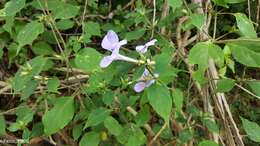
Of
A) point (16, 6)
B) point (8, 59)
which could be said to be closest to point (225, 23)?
point (8, 59)

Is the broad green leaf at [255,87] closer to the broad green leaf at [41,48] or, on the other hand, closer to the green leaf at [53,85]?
the green leaf at [53,85]

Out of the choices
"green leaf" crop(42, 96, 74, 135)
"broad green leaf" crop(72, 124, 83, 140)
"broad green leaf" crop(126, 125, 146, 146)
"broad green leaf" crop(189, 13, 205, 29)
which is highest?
"broad green leaf" crop(189, 13, 205, 29)

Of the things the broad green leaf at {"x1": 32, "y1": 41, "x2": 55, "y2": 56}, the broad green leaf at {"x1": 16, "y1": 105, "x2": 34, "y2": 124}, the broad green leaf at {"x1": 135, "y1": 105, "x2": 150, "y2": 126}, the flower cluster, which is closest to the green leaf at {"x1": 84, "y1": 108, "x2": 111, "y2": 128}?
the broad green leaf at {"x1": 135, "y1": 105, "x2": 150, "y2": 126}

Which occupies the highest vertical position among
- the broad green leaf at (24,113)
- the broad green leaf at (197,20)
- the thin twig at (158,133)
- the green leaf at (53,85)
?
the broad green leaf at (197,20)

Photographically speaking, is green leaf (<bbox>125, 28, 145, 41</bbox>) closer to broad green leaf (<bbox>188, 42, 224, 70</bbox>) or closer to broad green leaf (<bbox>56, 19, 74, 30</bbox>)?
broad green leaf (<bbox>56, 19, 74, 30</bbox>)

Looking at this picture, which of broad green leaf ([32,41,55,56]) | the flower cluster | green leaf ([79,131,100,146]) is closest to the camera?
the flower cluster

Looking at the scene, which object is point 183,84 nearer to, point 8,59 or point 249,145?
point 249,145

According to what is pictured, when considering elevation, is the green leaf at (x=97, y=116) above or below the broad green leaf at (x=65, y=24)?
below

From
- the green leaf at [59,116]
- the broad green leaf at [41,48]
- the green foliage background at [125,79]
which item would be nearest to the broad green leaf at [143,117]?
the green foliage background at [125,79]
